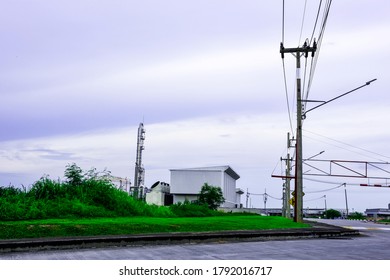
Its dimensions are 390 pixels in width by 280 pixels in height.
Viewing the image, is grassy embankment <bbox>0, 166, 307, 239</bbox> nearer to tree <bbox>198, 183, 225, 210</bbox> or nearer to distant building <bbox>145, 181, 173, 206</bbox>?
tree <bbox>198, 183, 225, 210</bbox>

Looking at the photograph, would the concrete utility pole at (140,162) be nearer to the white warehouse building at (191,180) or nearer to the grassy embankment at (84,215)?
the white warehouse building at (191,180)

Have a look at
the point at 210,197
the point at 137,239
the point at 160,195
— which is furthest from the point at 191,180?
the point at 137,239

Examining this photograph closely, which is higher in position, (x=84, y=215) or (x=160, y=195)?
(x=160, y=195)

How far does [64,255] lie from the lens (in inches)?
523

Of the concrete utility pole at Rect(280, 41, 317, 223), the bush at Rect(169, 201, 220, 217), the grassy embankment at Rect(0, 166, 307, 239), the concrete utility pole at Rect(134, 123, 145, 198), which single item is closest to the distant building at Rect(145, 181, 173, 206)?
the concrete utility pole at Rect(134, 123, 145, 198)


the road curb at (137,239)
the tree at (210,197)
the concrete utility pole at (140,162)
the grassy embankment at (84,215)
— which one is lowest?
the road curb at (137,239)

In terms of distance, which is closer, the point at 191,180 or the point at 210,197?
the point at 210,197

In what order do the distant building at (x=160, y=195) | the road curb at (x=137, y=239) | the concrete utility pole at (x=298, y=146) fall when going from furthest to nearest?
the distant building at (x=160, y=195) < the concrete utility pole at (x=298, y=146) < the road curb at (x=137, y=239)

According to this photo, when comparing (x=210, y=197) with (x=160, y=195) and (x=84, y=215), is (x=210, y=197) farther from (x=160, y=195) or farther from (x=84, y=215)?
(x=84, y=215)

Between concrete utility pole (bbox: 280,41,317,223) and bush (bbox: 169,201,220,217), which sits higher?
concrete utility pole (bbox: 280,41,317,223)

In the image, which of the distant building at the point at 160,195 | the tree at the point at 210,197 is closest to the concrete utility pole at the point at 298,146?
the tree at the point at 210,197

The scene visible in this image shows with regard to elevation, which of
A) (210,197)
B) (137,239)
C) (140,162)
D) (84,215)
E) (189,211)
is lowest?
(137,239)

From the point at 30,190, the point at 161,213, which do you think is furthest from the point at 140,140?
the point at 30,190
